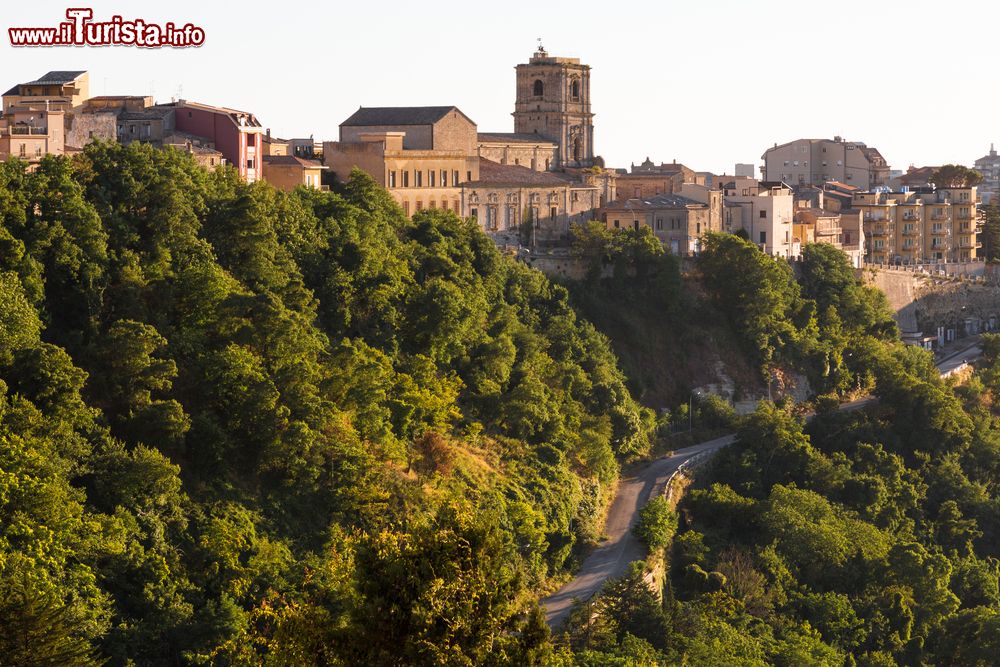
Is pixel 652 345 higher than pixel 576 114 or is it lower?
lower

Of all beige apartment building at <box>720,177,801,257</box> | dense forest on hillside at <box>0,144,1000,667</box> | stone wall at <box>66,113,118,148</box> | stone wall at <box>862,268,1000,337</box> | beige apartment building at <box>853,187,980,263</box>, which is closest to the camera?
dense forest on hillside at <box>0,144,1000,667</box>

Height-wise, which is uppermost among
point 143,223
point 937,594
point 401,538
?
point 143,223

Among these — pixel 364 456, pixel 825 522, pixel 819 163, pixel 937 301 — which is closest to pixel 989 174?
pixel 819 163

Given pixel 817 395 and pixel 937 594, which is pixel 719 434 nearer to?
pixel 817 395

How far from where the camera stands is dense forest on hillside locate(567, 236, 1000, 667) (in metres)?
45.2

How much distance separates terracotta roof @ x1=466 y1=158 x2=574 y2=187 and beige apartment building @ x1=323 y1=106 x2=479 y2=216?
2.71 ft

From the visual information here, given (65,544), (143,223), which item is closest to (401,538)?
(65,544)

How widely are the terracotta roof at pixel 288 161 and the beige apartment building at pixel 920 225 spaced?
3741 centimetres

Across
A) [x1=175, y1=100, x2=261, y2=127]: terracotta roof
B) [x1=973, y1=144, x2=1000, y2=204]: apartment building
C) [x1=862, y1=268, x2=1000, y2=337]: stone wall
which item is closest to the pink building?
[x1=175, y1=100, x2=261, y2=127]: terracotta roof

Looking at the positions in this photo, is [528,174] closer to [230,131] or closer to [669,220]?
[669,220]

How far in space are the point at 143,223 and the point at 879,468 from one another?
26021 millimetres

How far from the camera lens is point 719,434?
64125 millimetres

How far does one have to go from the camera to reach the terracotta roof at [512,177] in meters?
72.1

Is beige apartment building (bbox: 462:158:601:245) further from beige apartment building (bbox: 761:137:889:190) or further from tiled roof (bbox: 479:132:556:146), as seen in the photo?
beige apartment building (bbox: 761:137:889:190)
